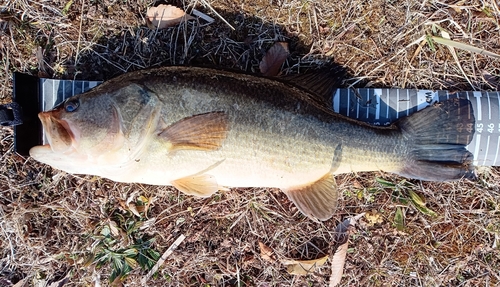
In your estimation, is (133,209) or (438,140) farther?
(133,209)

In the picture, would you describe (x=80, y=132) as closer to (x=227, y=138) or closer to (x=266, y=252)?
(x=227, y=138)

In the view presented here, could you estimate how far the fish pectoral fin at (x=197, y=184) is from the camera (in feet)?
8.48

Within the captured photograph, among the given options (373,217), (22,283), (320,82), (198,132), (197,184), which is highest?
(320,82)

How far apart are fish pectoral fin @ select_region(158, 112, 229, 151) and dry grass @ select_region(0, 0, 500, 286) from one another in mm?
840

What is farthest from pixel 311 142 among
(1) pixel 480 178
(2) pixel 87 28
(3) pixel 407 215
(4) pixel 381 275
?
(2) pixel 87 28

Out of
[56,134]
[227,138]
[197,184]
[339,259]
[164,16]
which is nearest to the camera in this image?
[56,134]

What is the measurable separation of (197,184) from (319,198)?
Result: 0.91 meters

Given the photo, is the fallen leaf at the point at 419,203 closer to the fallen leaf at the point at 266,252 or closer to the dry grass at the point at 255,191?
the dry grass at the point at 255,191

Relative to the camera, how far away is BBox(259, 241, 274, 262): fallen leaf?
3.16 meters

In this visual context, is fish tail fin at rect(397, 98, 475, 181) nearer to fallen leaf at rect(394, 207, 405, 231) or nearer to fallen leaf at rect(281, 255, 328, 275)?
fallen leaf at rect(394, 207, 405, 231)

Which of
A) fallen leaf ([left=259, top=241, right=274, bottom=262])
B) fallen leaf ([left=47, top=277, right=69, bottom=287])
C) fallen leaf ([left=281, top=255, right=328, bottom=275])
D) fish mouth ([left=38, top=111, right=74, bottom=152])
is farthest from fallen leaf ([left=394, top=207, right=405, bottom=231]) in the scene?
fallen leaf ([left=47, top=277, right=69, bottom=287])

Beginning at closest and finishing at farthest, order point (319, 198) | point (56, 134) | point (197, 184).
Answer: point (56, 134), point (197, 184), point (319, 198)

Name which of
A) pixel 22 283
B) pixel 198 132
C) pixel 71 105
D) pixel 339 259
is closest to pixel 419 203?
pixel 339 259

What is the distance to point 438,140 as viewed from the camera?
2.89m
